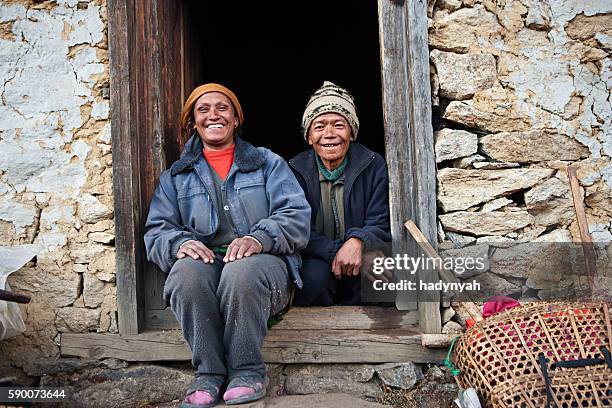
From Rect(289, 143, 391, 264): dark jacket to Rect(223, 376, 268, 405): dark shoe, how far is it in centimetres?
86

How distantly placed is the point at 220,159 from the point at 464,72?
4.34 ft

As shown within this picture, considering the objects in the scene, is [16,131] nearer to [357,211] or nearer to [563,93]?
[357,211]

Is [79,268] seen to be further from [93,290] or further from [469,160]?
[469,160]

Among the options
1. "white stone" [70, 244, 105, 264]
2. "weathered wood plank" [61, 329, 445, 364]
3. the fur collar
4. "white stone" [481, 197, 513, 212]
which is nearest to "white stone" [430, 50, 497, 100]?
"white stone" [481, 197, 513, 212]

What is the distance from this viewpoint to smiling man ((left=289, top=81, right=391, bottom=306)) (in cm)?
324

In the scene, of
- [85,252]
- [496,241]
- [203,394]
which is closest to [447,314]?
[496,241]

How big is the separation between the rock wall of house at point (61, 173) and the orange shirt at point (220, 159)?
20.4 inches

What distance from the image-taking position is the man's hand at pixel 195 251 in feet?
9.09

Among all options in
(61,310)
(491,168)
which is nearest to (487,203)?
(491,168)

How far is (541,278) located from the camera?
9.66 feet

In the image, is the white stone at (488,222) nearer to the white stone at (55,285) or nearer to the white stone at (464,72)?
the white stone at (464,72)

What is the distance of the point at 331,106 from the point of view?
343cm

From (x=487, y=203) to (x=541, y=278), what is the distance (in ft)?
1.47

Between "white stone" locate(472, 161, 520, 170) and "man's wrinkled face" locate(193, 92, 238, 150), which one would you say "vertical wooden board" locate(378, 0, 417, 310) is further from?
"man's wrinkled face" locate(193, 92, 238, 150)
